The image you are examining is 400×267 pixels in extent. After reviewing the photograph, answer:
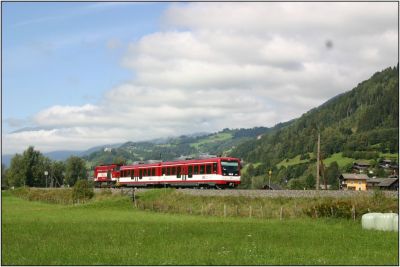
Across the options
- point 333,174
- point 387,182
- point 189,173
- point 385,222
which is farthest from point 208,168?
point 333,174

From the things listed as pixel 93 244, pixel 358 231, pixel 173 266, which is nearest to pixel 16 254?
pixel 93 244

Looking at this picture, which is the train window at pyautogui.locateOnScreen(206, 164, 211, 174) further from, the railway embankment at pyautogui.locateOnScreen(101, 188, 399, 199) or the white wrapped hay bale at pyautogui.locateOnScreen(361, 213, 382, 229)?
the white wrapped hay bale at pyautogui.locateOnScreen(361, 213, 382, 229)

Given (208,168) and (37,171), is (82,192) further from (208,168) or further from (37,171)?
(37,171)

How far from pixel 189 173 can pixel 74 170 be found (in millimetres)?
119894

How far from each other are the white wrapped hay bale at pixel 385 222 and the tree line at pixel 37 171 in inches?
5158

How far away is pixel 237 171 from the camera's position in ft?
213

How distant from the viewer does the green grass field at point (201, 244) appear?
21.4m

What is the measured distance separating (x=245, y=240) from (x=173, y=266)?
939cm

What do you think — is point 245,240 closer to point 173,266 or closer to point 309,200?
point 173,266

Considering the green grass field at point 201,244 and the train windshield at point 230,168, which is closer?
Answer: the green grass field at point 201,244

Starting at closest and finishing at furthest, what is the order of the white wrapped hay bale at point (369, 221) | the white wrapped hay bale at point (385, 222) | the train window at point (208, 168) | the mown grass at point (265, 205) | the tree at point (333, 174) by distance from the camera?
the white wrapped hay bale at point (385, 222) → the white wrapped hay bale at point (369, 221) → the mown grass at point (265, 205) → the train window at point (208, 168) → the tree at point (333, 174)

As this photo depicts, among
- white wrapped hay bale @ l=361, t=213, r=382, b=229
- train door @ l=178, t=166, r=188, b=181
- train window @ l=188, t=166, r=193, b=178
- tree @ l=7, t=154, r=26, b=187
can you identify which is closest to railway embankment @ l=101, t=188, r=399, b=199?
train window @ l=188, t=166, r=193, b=178

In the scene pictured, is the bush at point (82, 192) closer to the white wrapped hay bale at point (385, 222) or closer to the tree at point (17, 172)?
the white wrapped hay bale at point (385, 222)

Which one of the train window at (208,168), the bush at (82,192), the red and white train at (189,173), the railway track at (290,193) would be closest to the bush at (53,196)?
the bush at (82,192)
